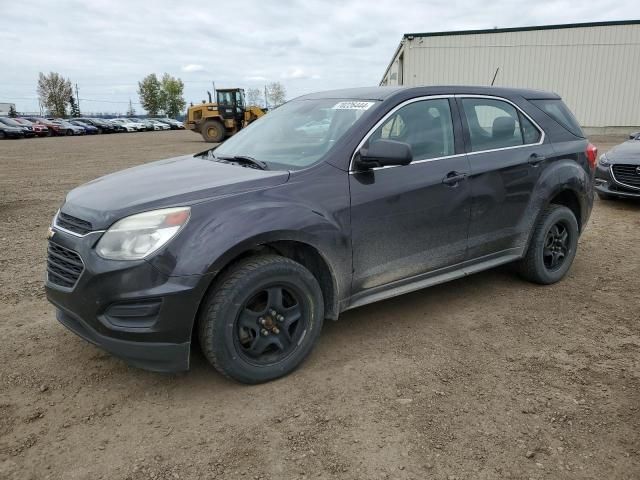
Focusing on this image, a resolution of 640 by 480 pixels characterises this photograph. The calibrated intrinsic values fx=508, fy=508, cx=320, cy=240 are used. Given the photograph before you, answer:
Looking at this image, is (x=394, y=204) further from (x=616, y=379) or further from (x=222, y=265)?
(x=616, y=379)

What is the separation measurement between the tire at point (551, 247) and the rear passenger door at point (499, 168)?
0.66 ft

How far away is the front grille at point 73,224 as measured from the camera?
2.78 metres

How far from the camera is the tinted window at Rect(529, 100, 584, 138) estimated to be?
4.48 m

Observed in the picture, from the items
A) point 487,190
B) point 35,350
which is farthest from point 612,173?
point 35,350

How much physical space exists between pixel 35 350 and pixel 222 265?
5.67ft

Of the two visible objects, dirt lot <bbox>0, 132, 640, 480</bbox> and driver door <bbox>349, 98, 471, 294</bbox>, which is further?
driver door <bbox>349, 98, 471, 294</bbox>

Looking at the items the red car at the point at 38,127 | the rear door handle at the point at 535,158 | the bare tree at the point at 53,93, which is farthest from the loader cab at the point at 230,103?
the bare tree at the point at 53,93

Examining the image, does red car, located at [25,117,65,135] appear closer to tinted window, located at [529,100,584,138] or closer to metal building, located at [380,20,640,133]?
metal building, located at [380,20,640,133]

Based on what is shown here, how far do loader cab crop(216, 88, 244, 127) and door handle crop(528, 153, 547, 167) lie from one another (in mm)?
23683

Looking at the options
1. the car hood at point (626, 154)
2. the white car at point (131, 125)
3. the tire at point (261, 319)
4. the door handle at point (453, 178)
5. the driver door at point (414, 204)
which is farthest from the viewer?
the white car at point (131, 125)

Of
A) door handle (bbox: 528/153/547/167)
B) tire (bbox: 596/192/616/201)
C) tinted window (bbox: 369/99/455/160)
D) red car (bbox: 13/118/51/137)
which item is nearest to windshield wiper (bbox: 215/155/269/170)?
tinted window (bbox: 369/99/455/160)

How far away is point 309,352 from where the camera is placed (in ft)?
10.4

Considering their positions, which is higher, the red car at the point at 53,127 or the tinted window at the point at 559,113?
the red car at the point at 53,127

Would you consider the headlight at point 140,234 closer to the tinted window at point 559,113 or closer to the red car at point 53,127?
the tinted window at point 559,113
